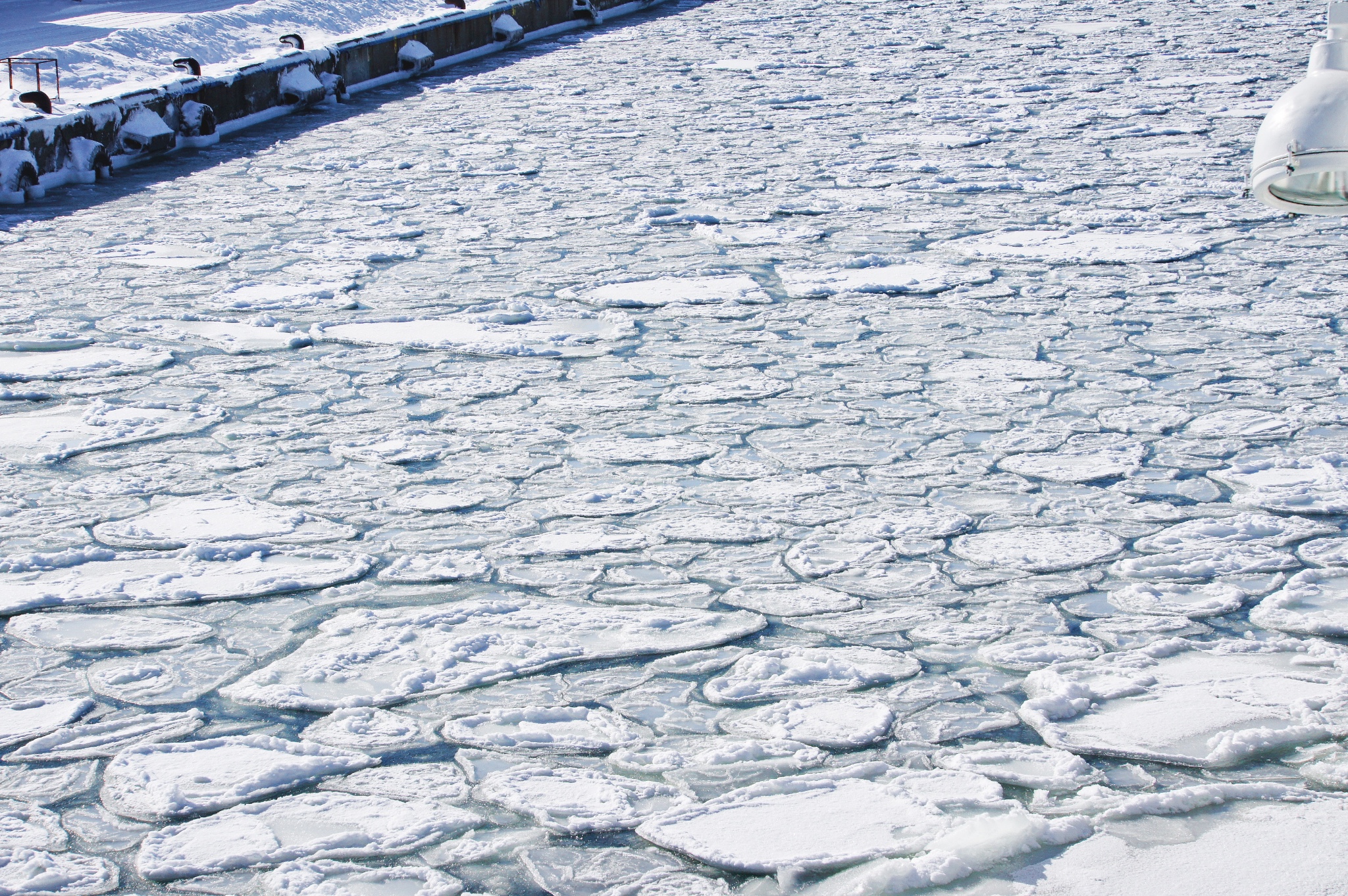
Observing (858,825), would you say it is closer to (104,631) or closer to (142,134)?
(104,631)

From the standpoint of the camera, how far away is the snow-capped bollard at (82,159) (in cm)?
604

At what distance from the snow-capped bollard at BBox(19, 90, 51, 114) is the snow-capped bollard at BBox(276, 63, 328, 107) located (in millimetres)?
2026

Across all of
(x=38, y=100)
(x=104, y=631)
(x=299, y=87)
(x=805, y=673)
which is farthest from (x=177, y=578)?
(x=299, y=87)

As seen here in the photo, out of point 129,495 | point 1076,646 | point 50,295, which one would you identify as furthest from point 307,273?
point 1076,646

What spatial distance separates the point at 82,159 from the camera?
6047 mm

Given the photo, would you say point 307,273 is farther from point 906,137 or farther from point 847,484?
point 906,137

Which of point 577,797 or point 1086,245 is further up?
point 1086,245

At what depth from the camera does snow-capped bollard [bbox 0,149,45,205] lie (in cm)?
559

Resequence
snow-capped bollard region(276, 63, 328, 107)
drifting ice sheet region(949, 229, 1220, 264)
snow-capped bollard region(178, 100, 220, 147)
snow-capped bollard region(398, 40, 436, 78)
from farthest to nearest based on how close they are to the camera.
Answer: snow-capped bollard region(398, 40, 436, 78) < snow-capped bollard region(276, 63, 328, 107) < snow-capped bollard region(178, 100, 220, 147) < drifting ice sheet region(949, 229, 1220, 264)

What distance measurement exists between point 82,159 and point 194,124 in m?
1.00

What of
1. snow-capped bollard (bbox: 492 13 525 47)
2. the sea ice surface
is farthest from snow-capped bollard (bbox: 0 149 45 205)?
snow-capped bollard (bbox: 492 13 525 47)

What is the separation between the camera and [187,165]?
646 centimetres

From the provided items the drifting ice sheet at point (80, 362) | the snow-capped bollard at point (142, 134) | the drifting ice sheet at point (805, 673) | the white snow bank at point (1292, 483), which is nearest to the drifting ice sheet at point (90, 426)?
the drifting ice sheet at point (80, 362)

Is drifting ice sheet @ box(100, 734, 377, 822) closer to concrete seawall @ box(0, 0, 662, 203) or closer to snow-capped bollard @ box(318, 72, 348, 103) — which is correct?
concrete seawall @ box(0, 0, 662, 203)
